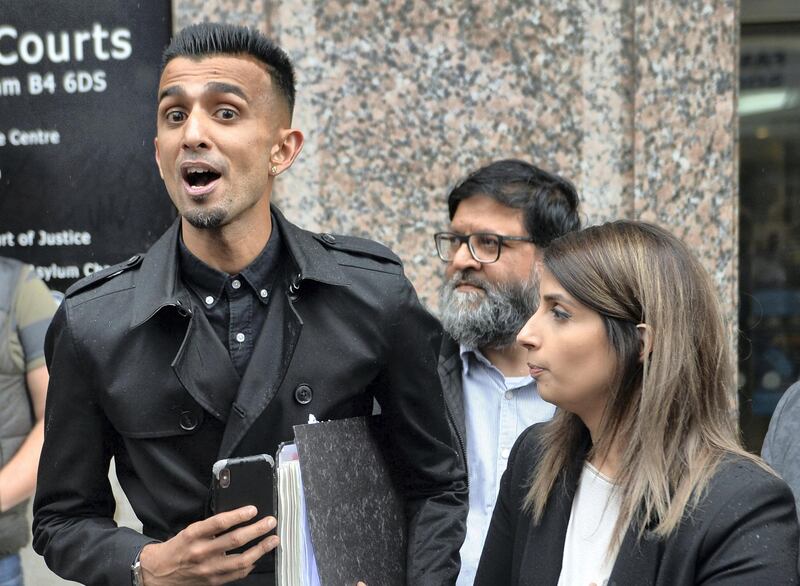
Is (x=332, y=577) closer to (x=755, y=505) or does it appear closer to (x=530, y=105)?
(x=755, y=505)

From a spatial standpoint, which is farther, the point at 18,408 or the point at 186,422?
the point at 18,408

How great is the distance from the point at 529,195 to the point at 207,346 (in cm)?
154

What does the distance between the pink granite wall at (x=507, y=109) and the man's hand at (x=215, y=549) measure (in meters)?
2.28

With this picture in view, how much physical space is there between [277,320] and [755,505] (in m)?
1.07

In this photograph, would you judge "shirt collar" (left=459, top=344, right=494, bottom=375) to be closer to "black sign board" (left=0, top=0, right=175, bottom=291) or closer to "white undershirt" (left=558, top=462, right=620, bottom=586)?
"white undershirt" (left=558, top=462, right=620, bottom=586)

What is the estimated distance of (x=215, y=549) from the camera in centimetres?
204

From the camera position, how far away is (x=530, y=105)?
4.25 metres

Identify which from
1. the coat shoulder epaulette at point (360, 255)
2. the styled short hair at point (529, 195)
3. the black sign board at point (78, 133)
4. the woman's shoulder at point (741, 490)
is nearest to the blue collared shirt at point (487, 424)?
the styled short hair at point (529, 195)

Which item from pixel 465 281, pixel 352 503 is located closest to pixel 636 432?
pixel 352 503

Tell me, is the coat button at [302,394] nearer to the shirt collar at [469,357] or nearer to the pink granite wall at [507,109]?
the shirt collar at [469,357]

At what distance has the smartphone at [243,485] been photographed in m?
2.04

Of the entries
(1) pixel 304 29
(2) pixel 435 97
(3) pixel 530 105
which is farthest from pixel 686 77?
(1) pixel 304 29

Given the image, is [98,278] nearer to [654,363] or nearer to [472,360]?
[654,363]

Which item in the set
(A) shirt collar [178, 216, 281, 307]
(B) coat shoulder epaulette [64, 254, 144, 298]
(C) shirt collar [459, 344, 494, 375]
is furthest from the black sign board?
(A) shirt collar [178, 216, 281, 307]
